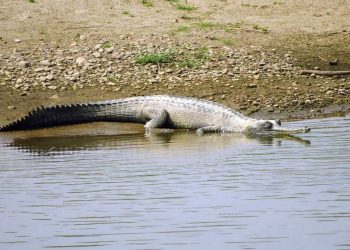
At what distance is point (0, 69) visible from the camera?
1542 cm

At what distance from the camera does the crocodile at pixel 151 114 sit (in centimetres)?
1345

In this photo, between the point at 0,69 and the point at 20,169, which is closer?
the point at 20,169

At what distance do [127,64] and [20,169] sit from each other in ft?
16.6

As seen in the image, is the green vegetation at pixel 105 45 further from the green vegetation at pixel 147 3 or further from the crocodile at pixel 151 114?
the crocodile at pixel 151 114

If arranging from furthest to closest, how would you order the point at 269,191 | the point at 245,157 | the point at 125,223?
the point at 245,157 → the point at 269,191 → the point at 125,223

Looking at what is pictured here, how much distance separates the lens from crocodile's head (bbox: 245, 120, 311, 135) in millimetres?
12789

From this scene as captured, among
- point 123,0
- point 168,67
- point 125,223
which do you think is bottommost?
point 125,223

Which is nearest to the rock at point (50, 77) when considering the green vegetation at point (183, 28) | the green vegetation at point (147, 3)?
the green vegetation at point (183, 28)

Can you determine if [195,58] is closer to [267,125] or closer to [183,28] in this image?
[183,28]

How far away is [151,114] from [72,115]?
40.4 inches

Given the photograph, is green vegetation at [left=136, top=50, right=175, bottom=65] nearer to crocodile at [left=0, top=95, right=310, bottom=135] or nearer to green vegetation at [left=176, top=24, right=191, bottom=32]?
green vegetation at [left=176, top=24, right=191, bottom=32]

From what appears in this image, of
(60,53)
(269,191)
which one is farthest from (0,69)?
(269,191)

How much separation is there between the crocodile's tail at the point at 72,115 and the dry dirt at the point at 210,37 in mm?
644

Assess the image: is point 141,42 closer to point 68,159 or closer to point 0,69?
point 0,69
